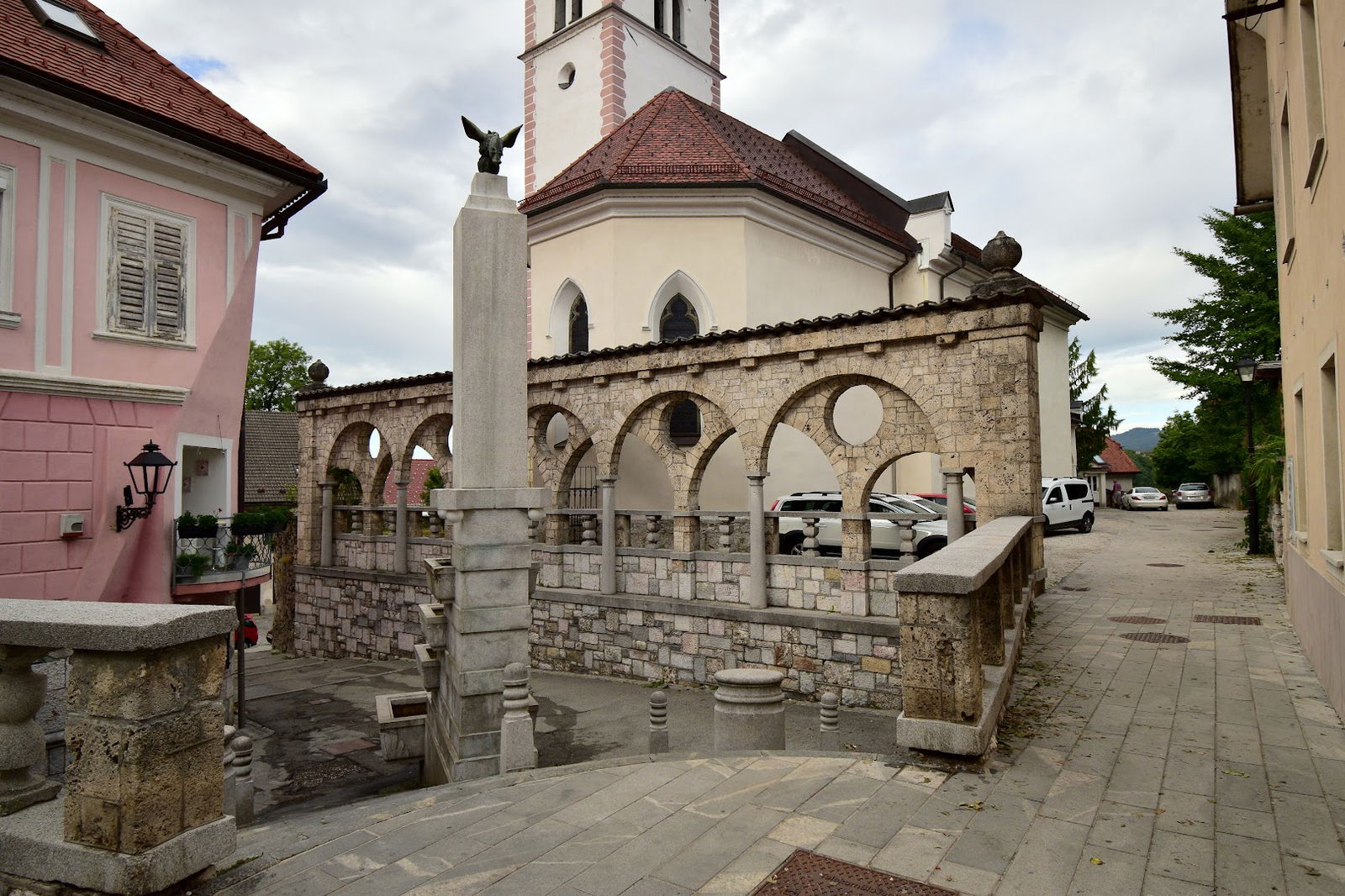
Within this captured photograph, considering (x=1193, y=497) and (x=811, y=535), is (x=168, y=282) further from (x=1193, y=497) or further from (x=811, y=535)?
(x=1193, y=497)

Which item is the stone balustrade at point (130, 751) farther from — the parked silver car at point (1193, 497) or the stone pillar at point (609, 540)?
the parked silver car at point (1193, 497)

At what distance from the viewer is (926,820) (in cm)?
351

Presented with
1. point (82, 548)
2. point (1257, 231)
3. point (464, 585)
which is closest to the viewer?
point (464, 585)

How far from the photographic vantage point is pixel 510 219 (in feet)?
22.5

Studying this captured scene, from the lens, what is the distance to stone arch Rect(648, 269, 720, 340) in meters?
16.1

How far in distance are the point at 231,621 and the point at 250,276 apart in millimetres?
9229

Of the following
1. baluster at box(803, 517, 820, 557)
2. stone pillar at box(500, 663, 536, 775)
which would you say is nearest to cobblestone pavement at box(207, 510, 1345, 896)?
stone pillar at box(500, 663, 536, 775)

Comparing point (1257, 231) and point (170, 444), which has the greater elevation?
point (1257, 231)

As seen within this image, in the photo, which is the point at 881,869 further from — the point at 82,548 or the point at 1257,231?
the point at 1257,231

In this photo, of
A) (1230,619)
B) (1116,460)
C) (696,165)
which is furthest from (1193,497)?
(1230,619)

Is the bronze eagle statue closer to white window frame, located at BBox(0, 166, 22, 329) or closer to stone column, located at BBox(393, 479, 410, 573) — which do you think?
white window frame, located at BBox(0, 166, 22, 329)

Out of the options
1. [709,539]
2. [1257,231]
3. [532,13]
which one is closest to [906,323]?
[709,539]

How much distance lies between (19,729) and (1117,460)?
2354 inches

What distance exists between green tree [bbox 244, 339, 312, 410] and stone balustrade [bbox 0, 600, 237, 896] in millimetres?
40455
